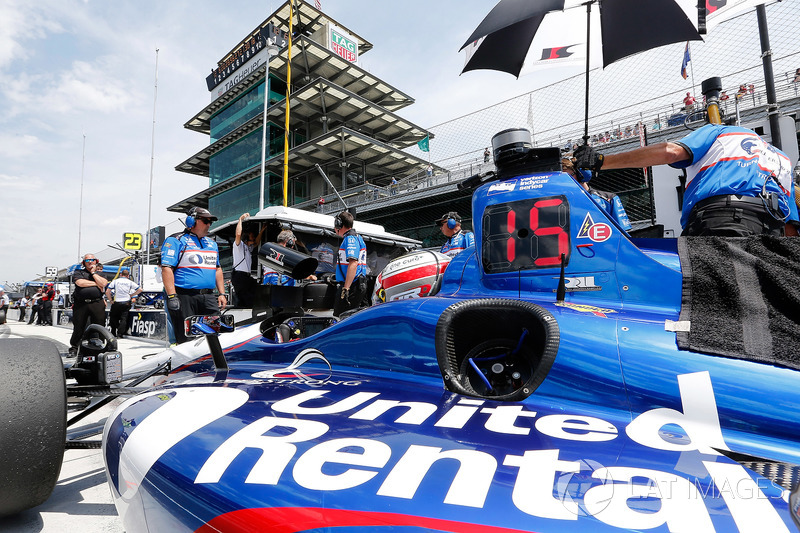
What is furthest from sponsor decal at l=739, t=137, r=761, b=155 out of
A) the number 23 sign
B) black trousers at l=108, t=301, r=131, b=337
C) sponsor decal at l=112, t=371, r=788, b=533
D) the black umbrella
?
the number 23 sign

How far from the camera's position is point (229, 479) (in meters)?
0.86

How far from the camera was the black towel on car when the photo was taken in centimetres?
109

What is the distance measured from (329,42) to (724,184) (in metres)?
27.5

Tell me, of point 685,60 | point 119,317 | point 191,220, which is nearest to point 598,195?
point 191,220

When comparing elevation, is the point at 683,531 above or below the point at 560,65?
below

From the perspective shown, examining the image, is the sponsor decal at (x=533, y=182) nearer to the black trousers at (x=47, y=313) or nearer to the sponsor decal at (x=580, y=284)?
the sponsor decal at (x=580, y=284)

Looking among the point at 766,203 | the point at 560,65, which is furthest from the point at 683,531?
the point at 560,65

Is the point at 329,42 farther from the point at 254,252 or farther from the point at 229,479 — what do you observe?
the point at 229,479

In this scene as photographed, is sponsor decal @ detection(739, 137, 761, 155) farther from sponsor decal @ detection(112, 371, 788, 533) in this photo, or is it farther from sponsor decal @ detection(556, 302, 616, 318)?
sponsor decal @ detection(112, 371, 788, 533)

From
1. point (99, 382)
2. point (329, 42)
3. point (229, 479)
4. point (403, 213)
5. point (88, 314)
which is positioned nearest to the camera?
point (229, 479)

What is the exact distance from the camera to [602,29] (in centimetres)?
362

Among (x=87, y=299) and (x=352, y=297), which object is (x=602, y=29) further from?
(x=87, y=299)

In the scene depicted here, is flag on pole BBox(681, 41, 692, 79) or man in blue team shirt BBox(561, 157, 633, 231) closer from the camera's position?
man in blue team shirt BBox(561, 157, 633, 231)

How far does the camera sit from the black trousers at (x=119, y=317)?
880 centimetres
